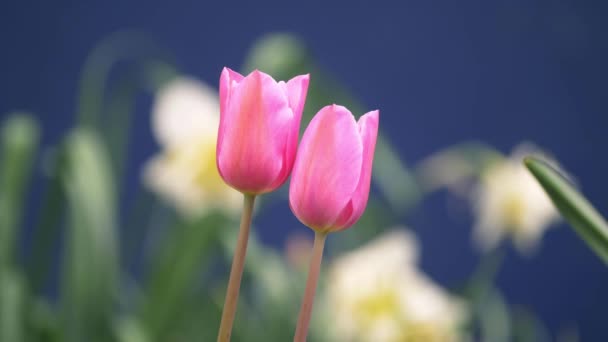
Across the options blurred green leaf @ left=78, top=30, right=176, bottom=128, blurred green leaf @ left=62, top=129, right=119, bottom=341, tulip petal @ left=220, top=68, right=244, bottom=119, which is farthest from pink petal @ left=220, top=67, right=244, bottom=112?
blurred green leaf @ left=78, top=30, right=176, bottom=128

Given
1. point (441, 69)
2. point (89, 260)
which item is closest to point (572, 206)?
point (89, 260)

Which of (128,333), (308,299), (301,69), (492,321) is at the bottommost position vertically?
(308,299)

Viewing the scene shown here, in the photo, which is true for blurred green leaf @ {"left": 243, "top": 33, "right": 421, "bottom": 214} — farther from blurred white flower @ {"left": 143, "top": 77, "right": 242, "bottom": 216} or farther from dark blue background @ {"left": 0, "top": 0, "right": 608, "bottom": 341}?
dark blue background @ {"left": 0, "top": 0, "right": 608, "bottom": 341}

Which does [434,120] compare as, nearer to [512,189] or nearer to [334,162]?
[512,189]

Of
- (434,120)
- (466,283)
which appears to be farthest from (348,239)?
(434,120)

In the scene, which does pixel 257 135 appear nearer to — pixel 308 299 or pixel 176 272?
pixel 308 299

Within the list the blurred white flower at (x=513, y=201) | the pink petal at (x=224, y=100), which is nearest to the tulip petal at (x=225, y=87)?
the pink petal at (x=224, y=100)

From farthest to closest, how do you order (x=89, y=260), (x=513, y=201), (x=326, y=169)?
(x=513, y=201)
(x=89, y=260)
(x=326, y=169)
